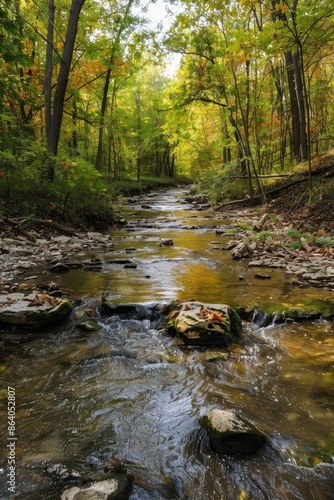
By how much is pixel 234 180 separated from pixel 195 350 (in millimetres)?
14320

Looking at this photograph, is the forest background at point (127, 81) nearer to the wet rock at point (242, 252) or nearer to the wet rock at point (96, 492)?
the wet rock at point (242, 252)

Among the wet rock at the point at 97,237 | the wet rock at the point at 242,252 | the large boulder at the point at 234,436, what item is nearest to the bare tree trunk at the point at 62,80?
the wet rock at the point at 97,237

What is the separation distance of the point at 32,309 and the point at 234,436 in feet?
9.04

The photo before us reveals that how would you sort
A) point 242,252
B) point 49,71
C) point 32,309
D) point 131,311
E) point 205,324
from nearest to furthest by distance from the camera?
point 205,324
point 32,309
point 131,311
point 242,252
point 49,71

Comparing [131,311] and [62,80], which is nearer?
[131,311]

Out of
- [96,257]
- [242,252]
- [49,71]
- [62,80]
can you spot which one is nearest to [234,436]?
[242,252]

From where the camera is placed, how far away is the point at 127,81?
69.3 feet

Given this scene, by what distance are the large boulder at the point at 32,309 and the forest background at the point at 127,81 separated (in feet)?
14.7

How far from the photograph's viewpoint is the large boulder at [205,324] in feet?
11.4

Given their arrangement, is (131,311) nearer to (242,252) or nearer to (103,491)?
(103,491)

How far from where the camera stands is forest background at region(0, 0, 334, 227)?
7895 mm

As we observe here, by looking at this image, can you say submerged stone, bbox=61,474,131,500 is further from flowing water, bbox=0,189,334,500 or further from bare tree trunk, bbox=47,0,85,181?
bare tree trunk, bbox=47,0,85,181

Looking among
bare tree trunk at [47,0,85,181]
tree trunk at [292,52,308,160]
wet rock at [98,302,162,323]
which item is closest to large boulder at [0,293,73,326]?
wet rock at [98,302,162,323]

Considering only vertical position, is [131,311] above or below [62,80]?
below
